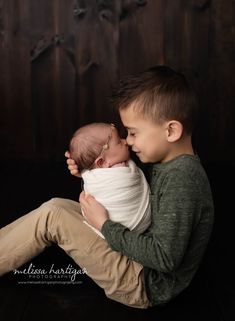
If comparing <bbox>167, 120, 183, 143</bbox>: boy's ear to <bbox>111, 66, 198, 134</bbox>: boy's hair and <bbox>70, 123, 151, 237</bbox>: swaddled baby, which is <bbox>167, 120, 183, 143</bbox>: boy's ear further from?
<bbox>70, 123, 151, 237</bbox>: swaddled baby

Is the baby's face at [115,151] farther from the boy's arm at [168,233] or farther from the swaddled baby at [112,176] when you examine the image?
the boy's arm at [168,233]

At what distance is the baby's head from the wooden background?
4.26 ft

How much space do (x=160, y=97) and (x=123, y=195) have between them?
26 cm

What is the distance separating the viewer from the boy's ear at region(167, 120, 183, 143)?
1232 mm

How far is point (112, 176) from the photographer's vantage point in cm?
129

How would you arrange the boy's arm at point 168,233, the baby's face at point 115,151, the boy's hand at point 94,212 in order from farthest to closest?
the baby's face at point 115,151 < the boy's hand at point 94,212 < the boy's arm at point 168,233

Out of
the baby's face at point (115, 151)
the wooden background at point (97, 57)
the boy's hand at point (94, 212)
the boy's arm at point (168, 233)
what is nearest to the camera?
the boy's arm at point (168, 233)

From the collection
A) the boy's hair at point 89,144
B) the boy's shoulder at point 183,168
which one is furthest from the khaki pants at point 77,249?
the boy's shoulder at point 183,168

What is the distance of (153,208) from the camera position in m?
1.27

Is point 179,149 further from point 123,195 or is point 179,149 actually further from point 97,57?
point 97,57

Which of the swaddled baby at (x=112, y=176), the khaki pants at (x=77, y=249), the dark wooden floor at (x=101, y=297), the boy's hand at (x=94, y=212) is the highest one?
the swaddled baby at (x=112, y=176)

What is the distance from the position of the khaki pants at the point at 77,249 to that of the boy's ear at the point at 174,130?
1.04ft

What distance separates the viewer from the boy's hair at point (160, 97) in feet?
4.04

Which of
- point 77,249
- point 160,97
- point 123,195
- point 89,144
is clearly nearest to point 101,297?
point 77,249
